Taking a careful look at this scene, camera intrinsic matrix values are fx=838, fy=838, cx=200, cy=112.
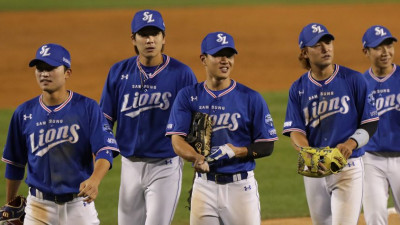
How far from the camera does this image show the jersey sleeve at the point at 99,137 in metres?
5.93

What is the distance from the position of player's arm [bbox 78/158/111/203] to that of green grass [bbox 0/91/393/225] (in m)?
3.89

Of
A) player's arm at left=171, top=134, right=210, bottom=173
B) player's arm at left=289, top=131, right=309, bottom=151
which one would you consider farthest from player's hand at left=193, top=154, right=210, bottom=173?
player's arm at left=289, top=131, right=309, bottom=151

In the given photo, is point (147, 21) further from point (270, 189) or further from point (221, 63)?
point (270, 189)

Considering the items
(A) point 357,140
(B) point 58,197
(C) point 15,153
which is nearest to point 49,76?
(C) point 15,153

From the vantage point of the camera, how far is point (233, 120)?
20.8 ft

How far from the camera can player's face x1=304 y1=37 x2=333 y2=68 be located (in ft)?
22.5

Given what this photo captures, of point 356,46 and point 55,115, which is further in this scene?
point 356,46

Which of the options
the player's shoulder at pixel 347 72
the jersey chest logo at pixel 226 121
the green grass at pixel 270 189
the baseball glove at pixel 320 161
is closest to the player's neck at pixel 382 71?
the player's shoulder at pixel 347 72

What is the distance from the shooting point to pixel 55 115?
6020mm

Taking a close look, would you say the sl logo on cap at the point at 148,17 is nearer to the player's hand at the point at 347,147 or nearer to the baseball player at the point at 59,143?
the baseball player at the point at 59,143

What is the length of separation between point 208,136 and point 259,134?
0.39 meters

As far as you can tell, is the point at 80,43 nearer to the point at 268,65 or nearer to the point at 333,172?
the point at 268,65

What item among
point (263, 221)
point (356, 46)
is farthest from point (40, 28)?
point (263, 221)

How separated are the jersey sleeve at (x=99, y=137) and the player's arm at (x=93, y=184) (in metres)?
0.09
